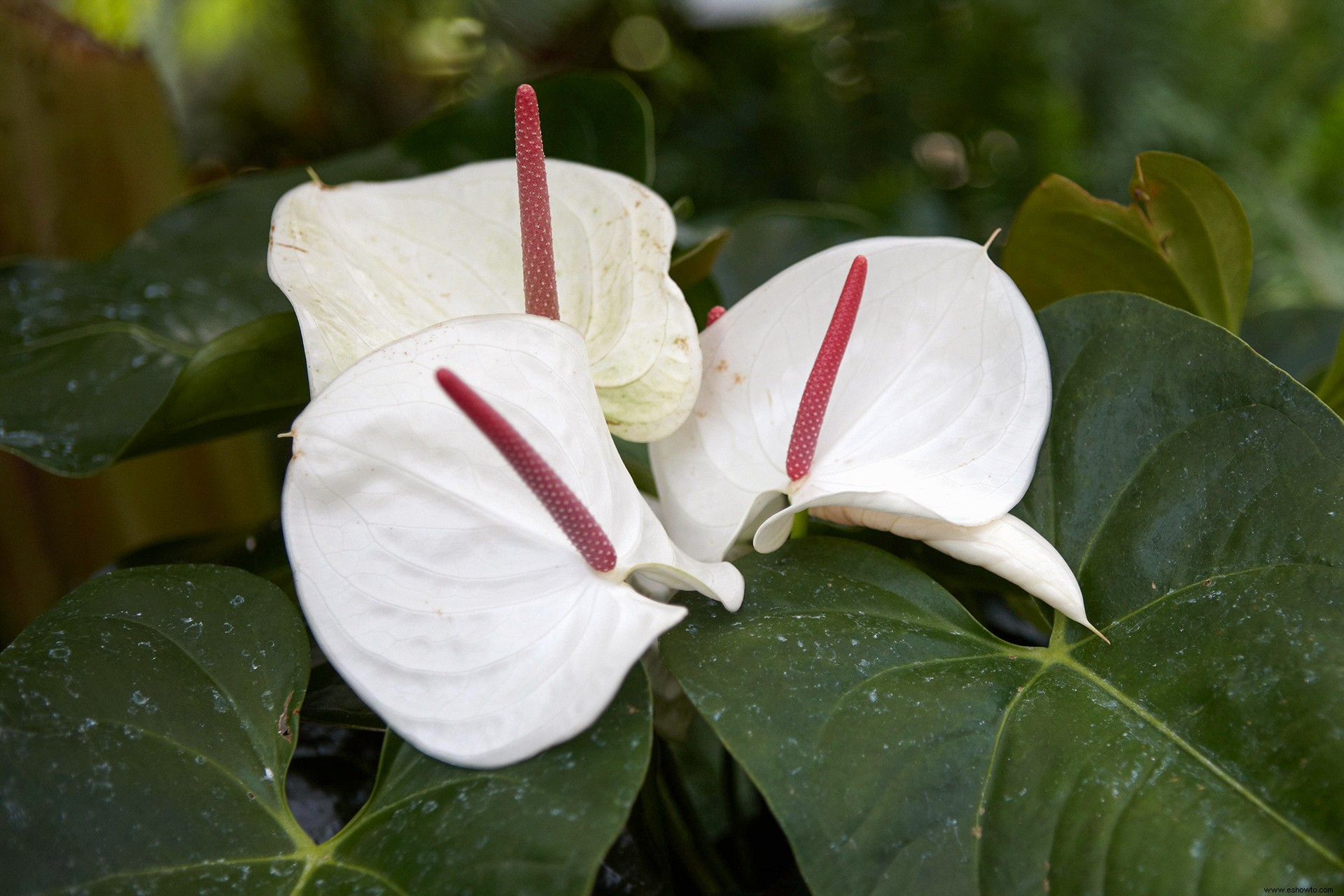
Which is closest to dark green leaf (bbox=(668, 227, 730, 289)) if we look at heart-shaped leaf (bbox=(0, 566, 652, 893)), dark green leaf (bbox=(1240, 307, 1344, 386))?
heart-shaped leaf (bbox=(0, 566, 652, 893))

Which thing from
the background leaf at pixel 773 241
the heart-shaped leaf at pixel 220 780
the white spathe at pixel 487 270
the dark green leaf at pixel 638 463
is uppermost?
the white spathe at pixel 487 270

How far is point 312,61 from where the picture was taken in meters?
1.19

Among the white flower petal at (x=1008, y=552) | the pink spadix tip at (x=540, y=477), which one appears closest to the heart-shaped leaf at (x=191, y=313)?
the pink spadix tip at (x=540, y=477)

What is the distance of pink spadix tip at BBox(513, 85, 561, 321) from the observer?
16.1 inches

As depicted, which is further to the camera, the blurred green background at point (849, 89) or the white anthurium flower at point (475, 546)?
the blurred green background at point (849, 89)

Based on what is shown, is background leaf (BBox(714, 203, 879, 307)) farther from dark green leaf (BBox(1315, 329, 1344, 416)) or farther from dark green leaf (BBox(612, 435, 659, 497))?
dark green leaf (BBox(1315, 329, 1344, 416))

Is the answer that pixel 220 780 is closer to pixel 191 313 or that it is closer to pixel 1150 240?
pixel 191 313

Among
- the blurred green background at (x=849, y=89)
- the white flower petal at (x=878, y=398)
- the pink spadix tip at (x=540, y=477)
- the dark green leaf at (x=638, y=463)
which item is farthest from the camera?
the blurred green background at (x=849, y=89)

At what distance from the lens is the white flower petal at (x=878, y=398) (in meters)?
0.40

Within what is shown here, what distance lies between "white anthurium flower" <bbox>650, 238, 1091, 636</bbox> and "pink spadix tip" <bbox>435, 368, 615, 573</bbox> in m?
0.08

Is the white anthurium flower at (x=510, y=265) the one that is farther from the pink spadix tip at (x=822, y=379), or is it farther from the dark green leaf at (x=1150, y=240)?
the dark green leaf at (x=1150, y=240)

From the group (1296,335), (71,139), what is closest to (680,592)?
(1296,335)

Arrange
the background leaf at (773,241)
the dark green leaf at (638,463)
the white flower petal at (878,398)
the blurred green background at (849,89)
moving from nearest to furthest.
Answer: the white flower petal at (878,398), the dark green leaf at (638,463), the background leaf at (773,241), the blurred green background at (849,89)

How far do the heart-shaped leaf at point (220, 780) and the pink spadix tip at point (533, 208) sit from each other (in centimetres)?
18
